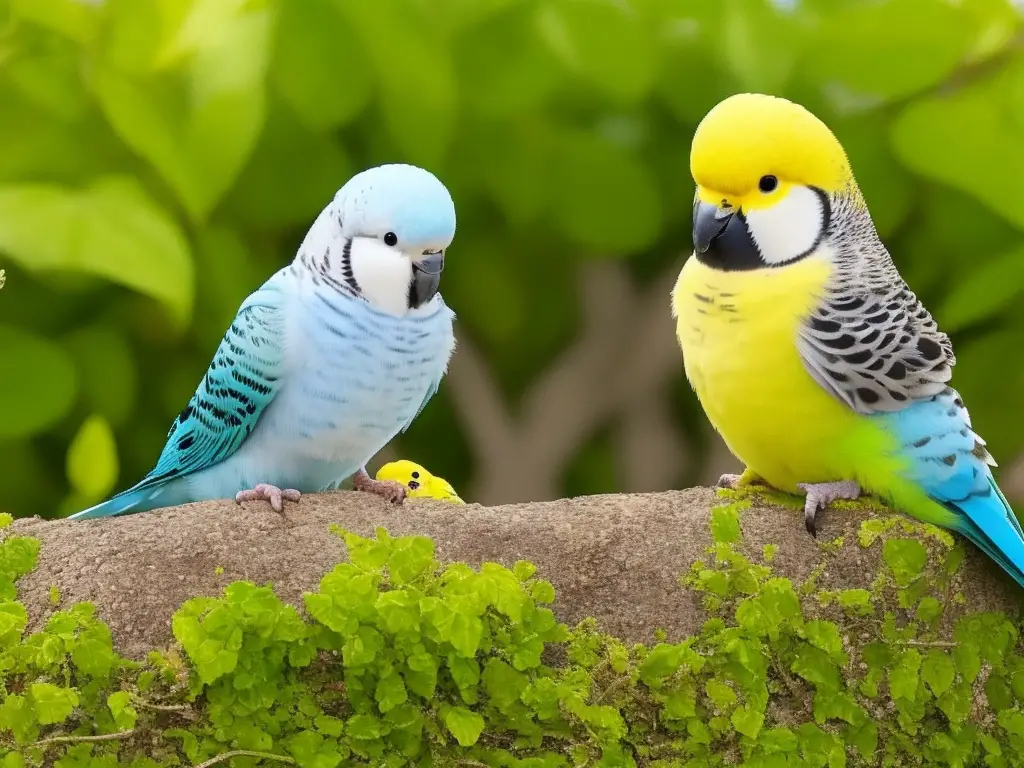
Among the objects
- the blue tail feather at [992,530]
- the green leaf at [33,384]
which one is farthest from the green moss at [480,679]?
the green leaf at [33,384]

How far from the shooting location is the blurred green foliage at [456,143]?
7.41 feet

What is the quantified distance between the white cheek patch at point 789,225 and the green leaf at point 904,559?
0.43 m

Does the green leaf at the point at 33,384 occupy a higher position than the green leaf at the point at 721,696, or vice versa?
the green leaf at the point at 33,384

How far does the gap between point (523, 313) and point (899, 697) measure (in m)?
1.41

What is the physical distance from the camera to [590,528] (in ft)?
5.01

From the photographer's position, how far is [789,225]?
150 cm

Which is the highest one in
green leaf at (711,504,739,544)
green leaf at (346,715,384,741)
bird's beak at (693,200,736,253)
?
bird's beak at (693,200,736,253)

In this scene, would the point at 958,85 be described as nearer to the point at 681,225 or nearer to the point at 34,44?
the point at 681,225

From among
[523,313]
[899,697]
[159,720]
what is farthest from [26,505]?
[899,697]

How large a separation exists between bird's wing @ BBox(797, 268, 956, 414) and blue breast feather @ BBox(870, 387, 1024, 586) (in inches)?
1.2

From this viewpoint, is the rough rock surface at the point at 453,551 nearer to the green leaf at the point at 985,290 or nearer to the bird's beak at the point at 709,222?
the bird's beak at the point at 709,222

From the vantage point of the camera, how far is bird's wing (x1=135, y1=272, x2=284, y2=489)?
5.12ft

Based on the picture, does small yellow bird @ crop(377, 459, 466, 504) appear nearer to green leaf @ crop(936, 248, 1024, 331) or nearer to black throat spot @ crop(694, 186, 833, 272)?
black throat spot @ crop(694, 186, 833, 272)

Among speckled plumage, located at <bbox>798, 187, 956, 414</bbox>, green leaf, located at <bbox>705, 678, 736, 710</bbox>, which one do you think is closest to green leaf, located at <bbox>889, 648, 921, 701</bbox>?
green leaf, located at <bbox>705, 678, 736, 710</bbox>
